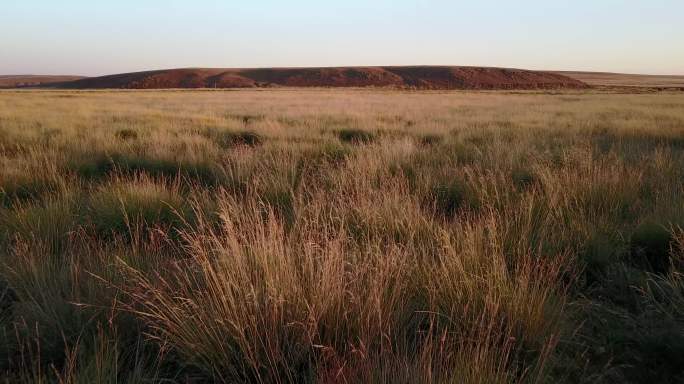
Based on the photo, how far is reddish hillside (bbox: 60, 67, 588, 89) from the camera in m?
82.8

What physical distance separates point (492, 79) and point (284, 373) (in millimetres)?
90327

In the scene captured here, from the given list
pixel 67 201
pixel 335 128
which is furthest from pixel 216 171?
pixel 335 128

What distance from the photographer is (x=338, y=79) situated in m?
86.6

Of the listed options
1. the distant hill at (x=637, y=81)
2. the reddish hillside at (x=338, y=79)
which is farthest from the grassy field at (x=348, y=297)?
the reddish hillside at (x=338, y=79)

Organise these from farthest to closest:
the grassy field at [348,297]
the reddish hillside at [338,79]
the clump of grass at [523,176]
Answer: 1. the reddish hillside at [338,79]
2. the clump of grass at [523,176]
3. the grassy field at [348,297]

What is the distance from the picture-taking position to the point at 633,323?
2455 mm

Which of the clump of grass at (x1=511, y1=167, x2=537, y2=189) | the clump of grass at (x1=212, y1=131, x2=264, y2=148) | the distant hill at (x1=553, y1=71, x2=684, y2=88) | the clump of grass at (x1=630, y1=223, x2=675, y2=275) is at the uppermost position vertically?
the distant hill at (x1=553, y1=71, x2=684, y2=88)

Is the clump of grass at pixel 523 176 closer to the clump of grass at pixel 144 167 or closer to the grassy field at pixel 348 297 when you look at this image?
the grassy field at pixel 348 297

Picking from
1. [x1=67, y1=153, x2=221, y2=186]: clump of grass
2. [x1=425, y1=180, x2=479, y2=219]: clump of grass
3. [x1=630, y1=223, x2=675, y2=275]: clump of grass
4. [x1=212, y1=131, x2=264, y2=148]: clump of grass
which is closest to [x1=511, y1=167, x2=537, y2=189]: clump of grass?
[x1=425, y1=180, x2=479, y2=219]: clump of grass

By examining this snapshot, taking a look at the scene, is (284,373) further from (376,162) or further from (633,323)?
(376,162)

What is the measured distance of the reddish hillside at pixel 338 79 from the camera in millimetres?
82750

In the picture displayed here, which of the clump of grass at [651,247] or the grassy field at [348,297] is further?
the clump of grass at [651,247]

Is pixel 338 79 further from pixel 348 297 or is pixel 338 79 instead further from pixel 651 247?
pixel 348 297

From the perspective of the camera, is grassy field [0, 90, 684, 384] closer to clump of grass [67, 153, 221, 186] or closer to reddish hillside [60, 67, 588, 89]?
clump of grass [67, 153, 221, 186]
